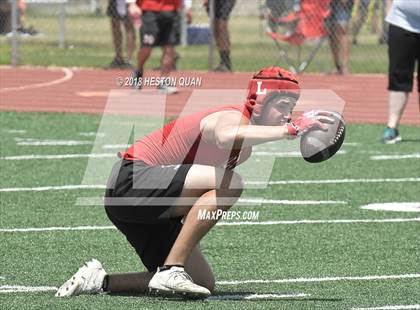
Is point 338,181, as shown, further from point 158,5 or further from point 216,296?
point 158,5

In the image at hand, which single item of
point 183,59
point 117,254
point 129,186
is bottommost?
point 183,59

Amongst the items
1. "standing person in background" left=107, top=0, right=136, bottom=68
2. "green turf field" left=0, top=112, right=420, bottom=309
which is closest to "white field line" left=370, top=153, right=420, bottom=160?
"green turf field" left=0, top=112, right=420, bottom=309

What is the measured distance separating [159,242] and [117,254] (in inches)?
46.4

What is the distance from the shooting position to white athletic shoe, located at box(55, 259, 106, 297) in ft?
21.4

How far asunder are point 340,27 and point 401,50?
7.10 metres

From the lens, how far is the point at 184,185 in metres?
6.46

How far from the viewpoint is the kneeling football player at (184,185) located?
6410 mm

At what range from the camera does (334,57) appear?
20.0 meters

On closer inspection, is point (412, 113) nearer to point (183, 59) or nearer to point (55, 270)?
point (183, 59)

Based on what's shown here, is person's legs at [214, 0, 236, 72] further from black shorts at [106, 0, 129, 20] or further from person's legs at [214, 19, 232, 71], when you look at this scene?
black shorts at [106, 0, 129, 20]

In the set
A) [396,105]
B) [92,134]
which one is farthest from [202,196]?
[92,134]

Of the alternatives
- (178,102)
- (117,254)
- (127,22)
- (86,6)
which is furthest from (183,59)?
(117,254)

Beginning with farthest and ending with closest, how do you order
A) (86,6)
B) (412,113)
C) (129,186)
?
(86,6) → (412,113) → (129,186)

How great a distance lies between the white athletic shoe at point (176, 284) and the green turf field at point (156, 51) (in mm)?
13918
